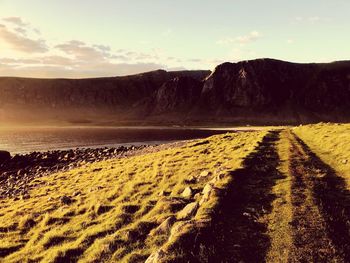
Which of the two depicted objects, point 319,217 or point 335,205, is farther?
point 335,205

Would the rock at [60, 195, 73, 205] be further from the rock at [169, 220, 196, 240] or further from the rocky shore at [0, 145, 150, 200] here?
the rock at [169, 220, 196, 240]

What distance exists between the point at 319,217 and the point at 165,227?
5744 mm

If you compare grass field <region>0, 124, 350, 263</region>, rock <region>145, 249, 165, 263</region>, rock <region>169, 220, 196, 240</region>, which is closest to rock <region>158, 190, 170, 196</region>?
grass field <region>0, 124, 350, 263</region>

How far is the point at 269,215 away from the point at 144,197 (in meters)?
8.13

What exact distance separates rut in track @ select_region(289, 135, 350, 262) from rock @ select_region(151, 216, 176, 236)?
446 cm

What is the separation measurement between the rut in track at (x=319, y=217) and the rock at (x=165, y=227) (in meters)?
4.46

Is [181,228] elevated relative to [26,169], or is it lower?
elevated

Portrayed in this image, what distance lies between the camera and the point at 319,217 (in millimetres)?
14141

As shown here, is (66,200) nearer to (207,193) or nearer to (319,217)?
(207,193)

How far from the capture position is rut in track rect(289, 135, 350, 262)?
1110cm

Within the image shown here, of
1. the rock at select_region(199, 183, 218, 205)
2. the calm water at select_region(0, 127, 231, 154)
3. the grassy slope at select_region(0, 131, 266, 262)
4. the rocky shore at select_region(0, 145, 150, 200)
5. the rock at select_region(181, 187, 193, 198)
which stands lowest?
the calm water at select_region(0, 127, 231, 154)

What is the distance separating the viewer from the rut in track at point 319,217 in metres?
11.1

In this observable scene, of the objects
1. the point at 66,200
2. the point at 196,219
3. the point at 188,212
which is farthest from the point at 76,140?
the point at 196,219

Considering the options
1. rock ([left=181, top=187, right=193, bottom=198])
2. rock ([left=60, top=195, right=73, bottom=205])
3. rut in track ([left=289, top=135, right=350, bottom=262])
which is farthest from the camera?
rock ([left=60, top=195, right=73, bottom=205])
